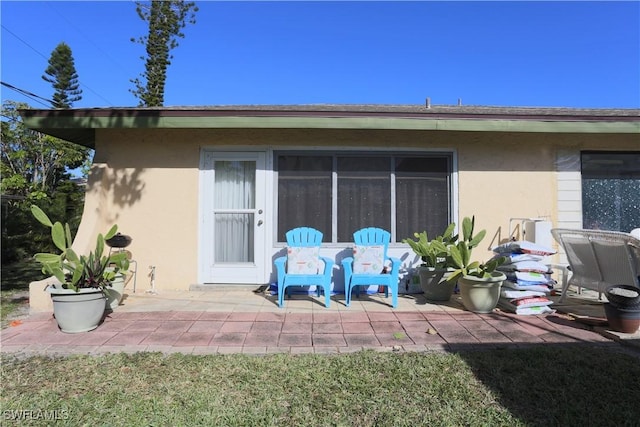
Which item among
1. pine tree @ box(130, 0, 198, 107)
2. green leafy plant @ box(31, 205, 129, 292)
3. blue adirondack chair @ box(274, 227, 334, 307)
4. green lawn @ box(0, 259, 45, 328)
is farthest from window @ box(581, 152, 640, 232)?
pine tree @ box(130, 0, 198, 107)

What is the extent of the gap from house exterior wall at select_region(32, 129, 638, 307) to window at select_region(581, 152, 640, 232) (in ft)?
0.73

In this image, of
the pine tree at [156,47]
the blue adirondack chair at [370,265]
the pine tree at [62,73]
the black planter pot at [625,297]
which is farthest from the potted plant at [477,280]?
the pine tree at [62,73]

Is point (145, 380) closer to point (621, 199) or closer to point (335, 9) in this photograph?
point (621, 199)

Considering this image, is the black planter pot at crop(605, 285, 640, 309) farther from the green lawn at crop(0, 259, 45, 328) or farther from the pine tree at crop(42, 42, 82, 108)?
the pine tree at crop(42, 42, 82, 108)

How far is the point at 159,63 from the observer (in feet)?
59.4

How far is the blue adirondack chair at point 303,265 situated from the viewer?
4504 millimetres

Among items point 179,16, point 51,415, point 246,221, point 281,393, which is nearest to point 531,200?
point 246,221

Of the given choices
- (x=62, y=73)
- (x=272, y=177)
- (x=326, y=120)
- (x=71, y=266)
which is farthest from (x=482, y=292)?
(x=62, y=73)

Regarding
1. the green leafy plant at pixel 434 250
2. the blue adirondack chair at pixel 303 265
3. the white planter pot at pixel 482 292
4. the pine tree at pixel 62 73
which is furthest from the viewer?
the pine tree at pixel 62 73

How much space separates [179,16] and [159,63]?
291 centimetres

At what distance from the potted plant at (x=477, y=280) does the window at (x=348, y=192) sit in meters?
1.27

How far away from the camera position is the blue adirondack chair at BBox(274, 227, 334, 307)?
450 centimetres

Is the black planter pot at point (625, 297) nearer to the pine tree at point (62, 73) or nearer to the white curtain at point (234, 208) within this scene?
the white curtain at point (234, 208)

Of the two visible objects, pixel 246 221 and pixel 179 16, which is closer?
pixel 246 221
